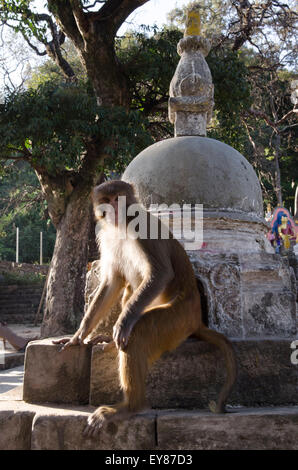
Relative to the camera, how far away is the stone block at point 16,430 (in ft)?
7.95

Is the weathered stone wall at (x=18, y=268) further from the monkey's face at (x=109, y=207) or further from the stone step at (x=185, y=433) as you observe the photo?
the stone step at (x=185, y=433)

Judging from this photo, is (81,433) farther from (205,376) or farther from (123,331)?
(205,376)

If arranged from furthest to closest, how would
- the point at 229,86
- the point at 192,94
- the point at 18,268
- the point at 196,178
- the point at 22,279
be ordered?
the point at 18,268 < the point at 22,279 < the point at 229,86 < the point at 192,94 < the point at 196,178

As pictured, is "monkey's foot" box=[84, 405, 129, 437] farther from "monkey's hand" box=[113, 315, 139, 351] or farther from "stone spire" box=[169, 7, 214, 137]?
"stone spire" box=[169, 7, 214, 137]

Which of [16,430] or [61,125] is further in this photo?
[61,125]

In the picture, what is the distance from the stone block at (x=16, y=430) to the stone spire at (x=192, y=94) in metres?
2.61

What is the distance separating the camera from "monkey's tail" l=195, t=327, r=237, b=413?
2.36m

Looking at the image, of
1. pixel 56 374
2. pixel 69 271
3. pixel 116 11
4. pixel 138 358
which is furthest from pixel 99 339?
pixel 116 11

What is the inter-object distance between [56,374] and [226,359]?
100 centimetres

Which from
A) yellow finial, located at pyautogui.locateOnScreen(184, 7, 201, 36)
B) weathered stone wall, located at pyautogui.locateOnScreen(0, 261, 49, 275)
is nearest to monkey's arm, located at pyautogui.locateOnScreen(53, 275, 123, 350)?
yellow finial, located at pyautogui.locateOnScreen(184, 7, 201, 36)

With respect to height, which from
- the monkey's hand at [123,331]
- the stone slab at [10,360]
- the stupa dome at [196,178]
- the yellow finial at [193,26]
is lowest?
the stone slab at [10,360]

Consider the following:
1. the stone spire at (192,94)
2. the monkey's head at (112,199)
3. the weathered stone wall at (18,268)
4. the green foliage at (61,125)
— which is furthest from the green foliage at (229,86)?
the weathered stone wall at (18,268)

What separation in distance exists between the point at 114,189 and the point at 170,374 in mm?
1087

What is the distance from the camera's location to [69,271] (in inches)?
332
